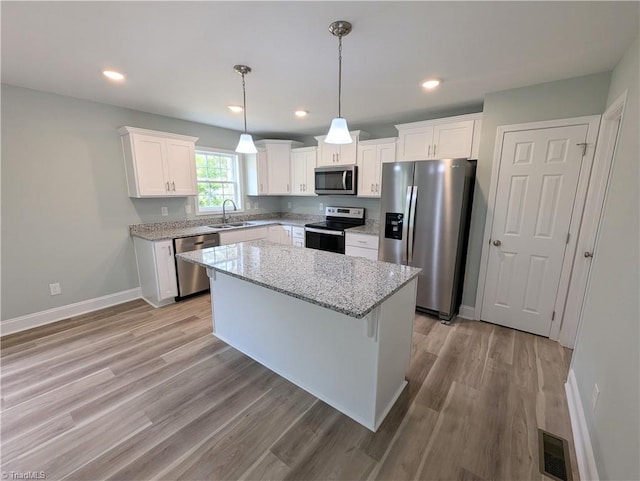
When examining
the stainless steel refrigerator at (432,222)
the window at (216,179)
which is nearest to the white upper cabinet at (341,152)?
the stainless steel refrigerator at (432,222)

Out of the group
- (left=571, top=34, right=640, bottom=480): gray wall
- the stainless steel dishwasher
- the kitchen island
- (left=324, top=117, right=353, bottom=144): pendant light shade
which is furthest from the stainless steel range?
(left=571, top=34, right=640, bottom=480): gray wall

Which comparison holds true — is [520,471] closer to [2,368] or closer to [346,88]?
→ [346,88]

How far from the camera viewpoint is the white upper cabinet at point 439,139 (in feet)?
9.74

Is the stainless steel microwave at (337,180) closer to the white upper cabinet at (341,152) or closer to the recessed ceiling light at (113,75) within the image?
the white upper cabinet at (341,152)

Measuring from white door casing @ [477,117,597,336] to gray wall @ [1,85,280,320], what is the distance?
4.32 m

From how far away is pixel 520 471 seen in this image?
1427 millimetres

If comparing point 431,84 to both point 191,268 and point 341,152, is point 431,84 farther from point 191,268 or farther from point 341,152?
point 191,268

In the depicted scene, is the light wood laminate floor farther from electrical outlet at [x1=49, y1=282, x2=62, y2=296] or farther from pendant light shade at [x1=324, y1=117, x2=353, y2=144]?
pendant light shade at [x1=324, y1=117, x2=353, y2=144]

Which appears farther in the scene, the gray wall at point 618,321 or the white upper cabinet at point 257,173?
the white upper cabinet at point 257,173

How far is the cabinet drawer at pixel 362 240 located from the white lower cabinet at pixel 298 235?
92 centimetres

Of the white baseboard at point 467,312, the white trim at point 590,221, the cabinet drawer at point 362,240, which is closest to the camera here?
the white trim at point 590,221

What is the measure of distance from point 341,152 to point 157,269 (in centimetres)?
301

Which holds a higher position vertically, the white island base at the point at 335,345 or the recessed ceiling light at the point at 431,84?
the recessed ceiling light at the point at 431,84

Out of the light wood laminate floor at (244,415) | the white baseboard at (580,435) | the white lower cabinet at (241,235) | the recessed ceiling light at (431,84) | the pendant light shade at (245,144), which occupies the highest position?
the recessed ceiling light at (431,84)
